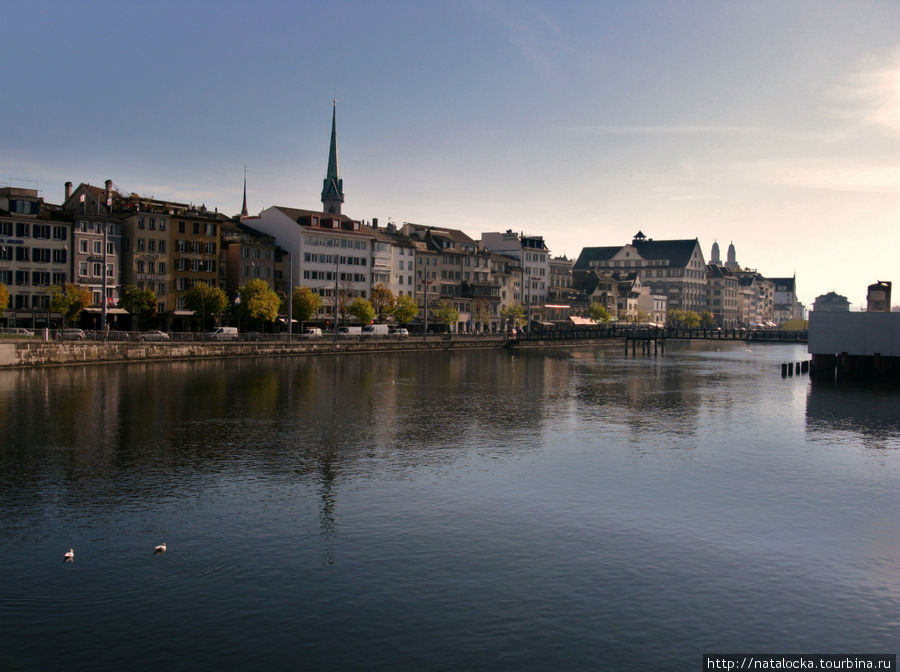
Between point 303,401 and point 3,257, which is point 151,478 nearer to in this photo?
point 303,401

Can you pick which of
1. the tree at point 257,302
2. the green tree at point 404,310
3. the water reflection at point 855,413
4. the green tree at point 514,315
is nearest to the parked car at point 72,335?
the tree at point 257,302

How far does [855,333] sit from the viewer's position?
268 ft

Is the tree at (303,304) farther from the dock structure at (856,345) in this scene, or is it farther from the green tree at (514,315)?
the dock structure at (856,345)

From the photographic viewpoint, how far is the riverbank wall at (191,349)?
6656 centimetres

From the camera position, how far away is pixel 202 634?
17.3 metres

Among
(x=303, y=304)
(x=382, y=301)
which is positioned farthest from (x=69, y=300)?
(x=382, y=301)

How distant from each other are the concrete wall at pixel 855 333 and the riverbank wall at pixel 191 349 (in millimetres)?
48778

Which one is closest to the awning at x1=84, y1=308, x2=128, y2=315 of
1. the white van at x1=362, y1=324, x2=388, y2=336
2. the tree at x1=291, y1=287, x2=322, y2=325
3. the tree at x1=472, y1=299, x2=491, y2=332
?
the tree at x1=291, y1=287, x2=322, y2=325

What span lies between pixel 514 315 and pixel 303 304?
5855cm

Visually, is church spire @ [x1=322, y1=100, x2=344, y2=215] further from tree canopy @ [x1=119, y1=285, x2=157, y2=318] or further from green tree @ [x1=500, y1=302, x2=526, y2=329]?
tree canopy @ [x1=119, y1=285, x2=157, y2=318]

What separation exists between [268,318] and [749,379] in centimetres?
5414

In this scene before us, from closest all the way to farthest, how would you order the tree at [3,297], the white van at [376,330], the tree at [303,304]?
the tree at [3,297] < the tree at [303,304] < the white van at [376,330]

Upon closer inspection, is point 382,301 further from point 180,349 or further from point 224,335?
point 180,349

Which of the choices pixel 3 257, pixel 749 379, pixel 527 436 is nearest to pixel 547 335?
pixel 749 379
